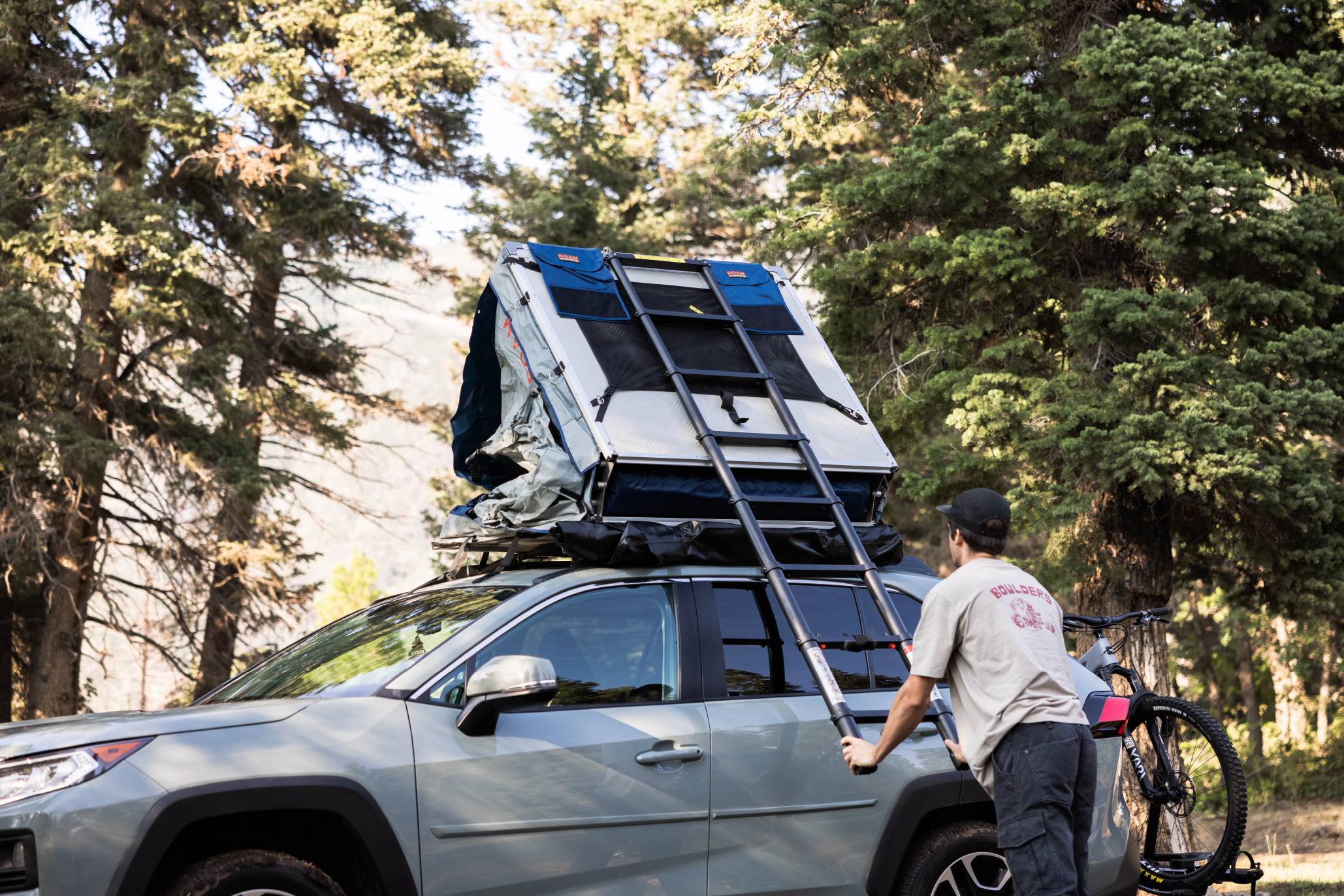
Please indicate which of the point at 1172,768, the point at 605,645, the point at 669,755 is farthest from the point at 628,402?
the point at 1172,768

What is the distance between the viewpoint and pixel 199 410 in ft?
53.0

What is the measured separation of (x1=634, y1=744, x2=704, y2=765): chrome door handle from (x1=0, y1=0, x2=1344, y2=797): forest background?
18.3ft

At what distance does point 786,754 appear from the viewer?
4523 mm

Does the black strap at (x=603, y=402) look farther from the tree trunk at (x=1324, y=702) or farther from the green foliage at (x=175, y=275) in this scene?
the tree trunk at (x=1324, y=702)

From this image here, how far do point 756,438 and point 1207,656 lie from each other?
26645 mm

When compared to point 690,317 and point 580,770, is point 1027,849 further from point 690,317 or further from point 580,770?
point 690,317

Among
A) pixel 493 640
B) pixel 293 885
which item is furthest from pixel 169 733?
pixel 493 640

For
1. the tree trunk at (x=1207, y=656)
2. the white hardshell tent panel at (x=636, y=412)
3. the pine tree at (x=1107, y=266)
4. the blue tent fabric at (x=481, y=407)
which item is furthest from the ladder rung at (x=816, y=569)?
the tree trunk at (x=1207, y=656)

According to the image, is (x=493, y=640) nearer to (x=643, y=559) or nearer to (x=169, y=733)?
(x=643, y=559)

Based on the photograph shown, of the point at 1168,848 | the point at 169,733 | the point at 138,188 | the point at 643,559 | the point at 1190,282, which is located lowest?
the point at 1168,848

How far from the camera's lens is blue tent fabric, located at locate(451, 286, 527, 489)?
6.32 m

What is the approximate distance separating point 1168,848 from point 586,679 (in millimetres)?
4791

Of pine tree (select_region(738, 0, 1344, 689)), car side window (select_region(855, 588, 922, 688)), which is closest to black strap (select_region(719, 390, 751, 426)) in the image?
car side window (select_region(855, 588, 922, 688))

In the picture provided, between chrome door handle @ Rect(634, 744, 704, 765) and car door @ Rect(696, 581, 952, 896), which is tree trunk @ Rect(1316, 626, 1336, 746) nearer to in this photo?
car door @ Rect(696, 581, 952, 896)
